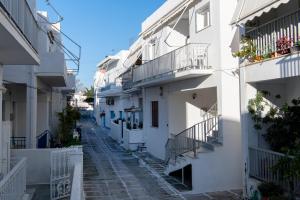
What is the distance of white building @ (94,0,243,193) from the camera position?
15.5 m

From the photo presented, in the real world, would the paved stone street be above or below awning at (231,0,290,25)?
below

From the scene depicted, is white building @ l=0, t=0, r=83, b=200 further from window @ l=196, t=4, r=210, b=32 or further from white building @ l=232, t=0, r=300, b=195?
window @ l=196, t=4, r=210, b=32

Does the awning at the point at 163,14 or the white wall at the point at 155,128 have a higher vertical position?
the awning at the point at 163,14

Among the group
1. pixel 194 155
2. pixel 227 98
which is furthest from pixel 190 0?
pixel 194 155

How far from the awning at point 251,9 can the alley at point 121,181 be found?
6.96 metres

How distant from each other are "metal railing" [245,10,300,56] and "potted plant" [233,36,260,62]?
0.14 m

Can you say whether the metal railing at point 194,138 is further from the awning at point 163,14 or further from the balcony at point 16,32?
the balcony at point 16,32

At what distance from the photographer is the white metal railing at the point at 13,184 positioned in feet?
25.1

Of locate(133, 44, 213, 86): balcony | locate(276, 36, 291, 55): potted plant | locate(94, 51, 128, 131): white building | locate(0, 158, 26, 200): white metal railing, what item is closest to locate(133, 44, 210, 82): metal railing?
locate(133, 44, 213, 86): balcony

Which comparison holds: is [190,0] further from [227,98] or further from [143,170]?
[143,170]

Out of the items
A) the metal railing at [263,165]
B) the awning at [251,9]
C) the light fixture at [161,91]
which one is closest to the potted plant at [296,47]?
the awning at [251,9]

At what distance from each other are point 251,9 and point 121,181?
9440mm

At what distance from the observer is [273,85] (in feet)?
45.4

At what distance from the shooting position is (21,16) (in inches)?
373
